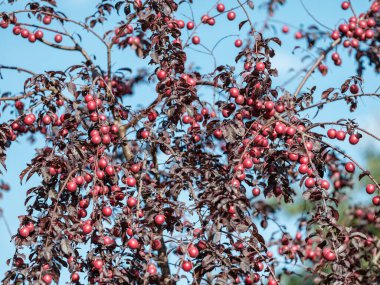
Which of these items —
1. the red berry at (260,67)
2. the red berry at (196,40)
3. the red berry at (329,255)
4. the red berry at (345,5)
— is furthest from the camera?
the red berry at (345,5)

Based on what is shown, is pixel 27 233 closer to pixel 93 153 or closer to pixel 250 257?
pixel 93 153

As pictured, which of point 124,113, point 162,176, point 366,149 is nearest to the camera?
point 124,113

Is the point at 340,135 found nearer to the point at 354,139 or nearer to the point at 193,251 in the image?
the point at 354,139

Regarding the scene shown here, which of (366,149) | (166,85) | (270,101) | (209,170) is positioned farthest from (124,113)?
(366,149)

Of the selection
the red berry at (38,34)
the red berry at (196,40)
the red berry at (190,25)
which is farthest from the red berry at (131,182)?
the red berry at (38,34)

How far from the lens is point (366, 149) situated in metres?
12.5

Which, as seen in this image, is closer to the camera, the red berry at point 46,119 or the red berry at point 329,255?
the red berry at point 329,255

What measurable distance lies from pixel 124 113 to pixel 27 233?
1.02 m

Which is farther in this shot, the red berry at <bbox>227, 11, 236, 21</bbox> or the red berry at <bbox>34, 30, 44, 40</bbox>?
the red berry at <bbox>227, 11, 236, 21</bbox>

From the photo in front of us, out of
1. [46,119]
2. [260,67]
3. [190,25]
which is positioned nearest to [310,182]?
[260,67]

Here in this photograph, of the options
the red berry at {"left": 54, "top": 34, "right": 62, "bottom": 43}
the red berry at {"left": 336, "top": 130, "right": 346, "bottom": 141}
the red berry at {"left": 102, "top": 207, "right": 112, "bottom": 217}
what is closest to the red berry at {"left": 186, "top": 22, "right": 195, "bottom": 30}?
the red berry at {"left": 54, "top": 34, "right": 62, "bottom": 43}

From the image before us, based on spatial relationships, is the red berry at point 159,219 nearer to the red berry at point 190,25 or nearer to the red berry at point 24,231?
the red berry at point 24,231

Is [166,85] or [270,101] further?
[166,85]

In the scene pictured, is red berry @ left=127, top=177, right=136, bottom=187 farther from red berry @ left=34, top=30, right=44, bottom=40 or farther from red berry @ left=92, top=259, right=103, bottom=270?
red berry @ left=34, top=30, right=44, bottom=40
